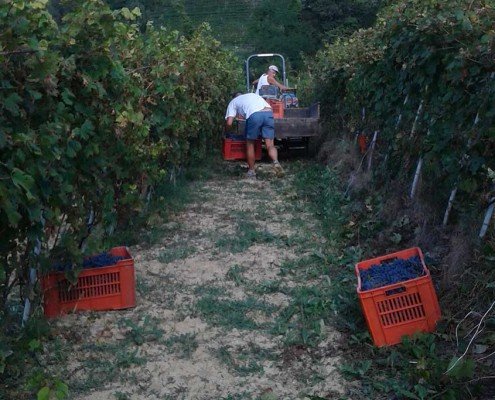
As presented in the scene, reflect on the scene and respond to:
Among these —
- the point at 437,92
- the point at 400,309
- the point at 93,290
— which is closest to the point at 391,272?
the point at 400,309

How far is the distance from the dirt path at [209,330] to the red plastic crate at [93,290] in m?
0.09

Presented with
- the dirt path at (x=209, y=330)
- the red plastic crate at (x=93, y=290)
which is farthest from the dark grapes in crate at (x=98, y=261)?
the dirt path at (x=209, y=330)

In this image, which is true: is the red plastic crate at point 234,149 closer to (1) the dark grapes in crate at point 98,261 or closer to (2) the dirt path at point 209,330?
(2) the dirt path at point 209,330

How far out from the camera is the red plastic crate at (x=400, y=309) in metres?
5.04

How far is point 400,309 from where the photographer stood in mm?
5062

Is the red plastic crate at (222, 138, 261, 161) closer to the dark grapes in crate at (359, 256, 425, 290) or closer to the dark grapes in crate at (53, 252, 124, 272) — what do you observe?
the dark grapes in crate at (53, 252, 124, 272)

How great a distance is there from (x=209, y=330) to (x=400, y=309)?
4.81ft

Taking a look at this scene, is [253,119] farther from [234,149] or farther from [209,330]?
[209,330]

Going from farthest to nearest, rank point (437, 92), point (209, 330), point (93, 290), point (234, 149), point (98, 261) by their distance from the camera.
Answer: point (234, 149) → point (437, 92) → point (98, 261) → point (93, 290) → point (209, 330)

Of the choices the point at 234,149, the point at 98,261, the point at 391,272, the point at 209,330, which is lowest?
the point at 234,149

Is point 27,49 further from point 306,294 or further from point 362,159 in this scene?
point 362,159

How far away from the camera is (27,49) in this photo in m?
3.82

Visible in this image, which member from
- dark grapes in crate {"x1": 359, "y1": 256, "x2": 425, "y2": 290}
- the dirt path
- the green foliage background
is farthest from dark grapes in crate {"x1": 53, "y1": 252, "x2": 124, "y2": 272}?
the green foliage background

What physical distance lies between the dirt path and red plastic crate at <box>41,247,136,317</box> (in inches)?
3.7
